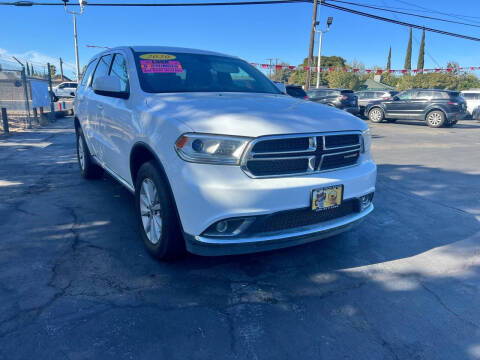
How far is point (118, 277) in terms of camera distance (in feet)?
8.94

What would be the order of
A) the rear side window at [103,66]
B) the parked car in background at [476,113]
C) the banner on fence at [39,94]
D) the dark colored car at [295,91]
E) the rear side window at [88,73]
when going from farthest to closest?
the parked car in background at [476,113] → the banner on fence at [39,94] → the rear side window at [88,73] → the dark colored car at [295,91] → the rear side window at [103,66]

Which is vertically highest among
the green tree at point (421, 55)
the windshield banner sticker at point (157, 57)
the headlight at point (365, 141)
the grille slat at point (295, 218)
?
the green tree at point (421, 55)

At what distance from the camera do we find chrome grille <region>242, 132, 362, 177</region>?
2.37 meters

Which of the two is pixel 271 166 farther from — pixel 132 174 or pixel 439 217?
pixel 439 217

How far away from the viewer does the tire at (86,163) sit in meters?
5.08

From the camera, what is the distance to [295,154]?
248 centimetres

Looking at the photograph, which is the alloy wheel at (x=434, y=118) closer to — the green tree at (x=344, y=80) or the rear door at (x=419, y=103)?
the rear door at (x=419, y=103)

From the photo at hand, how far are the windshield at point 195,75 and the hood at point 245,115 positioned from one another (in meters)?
0.30

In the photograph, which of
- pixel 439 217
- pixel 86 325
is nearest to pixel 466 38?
pixel 439 217

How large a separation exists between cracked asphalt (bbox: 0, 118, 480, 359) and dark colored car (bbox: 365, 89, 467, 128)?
514 inches

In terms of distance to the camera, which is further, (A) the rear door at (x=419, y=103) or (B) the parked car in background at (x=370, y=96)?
(B) the parked car in background at (x=370, y=96)

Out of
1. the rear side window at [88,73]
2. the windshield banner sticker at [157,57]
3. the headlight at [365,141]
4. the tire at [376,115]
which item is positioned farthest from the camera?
the tire at [376,115]

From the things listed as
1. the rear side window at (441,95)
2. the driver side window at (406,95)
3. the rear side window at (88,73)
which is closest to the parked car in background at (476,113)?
the rear side window at (441,95)

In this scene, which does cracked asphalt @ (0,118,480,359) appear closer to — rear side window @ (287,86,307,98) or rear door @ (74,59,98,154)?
rear door @ (74,59,98,154)
